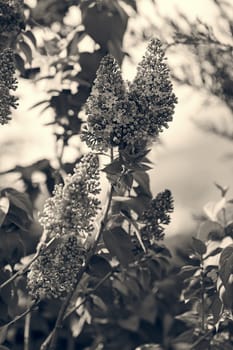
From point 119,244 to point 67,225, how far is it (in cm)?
35

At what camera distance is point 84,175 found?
6.70 ft

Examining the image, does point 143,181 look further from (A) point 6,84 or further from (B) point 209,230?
(A) point 6,84

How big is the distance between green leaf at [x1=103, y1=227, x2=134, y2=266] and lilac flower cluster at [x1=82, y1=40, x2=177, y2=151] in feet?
0.97

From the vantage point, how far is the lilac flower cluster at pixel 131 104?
2123 mm

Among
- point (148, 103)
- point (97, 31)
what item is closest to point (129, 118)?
Answer: point (148, 103)

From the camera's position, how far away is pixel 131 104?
6.95ft

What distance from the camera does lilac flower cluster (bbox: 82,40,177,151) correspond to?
212 cm

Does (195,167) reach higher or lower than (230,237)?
higher

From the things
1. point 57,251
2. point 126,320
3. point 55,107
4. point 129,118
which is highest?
point 55,107

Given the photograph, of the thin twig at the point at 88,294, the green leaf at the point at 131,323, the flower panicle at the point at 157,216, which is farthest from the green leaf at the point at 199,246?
the green leaf at the point at 131,323

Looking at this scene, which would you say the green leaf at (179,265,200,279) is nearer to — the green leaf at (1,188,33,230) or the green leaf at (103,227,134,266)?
the green leaf at (103,227,134,266)

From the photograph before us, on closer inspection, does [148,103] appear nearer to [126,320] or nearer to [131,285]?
[131,285]

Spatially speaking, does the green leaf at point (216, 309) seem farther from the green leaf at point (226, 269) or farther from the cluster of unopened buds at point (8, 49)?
the cluster of unopened buds at point (8, 49)

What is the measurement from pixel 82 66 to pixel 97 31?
0.13 m
